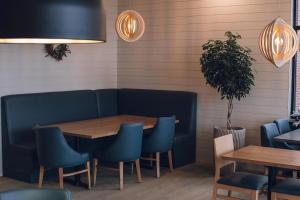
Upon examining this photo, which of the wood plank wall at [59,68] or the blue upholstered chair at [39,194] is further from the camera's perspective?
the wood plank wall at [59,68]

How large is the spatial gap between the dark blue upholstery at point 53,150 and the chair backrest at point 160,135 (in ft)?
3.68

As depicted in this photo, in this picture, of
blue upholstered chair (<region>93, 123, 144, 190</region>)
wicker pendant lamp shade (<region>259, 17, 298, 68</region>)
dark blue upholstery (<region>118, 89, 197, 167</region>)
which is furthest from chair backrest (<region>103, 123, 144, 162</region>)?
wicker pendant lamp shade (<region>259, 17, 298, 68</region>)

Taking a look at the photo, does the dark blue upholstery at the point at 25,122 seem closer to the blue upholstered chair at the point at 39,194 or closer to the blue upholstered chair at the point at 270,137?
the blue upholstered chair at the point at 270,137

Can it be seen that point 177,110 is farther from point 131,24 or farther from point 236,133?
point 131,24

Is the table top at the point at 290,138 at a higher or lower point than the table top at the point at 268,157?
higher

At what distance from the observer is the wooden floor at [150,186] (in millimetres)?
5324

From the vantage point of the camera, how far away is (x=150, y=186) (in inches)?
227

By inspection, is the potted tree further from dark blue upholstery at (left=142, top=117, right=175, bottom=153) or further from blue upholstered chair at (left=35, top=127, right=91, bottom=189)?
blue upholstered chair at (left=35, top=127, right=91, bottom=189)

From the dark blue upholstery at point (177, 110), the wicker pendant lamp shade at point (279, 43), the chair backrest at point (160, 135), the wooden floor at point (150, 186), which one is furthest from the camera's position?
the dark blue upholstery at point (177, 110)

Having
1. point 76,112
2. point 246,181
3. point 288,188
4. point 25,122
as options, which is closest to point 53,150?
point 25,122

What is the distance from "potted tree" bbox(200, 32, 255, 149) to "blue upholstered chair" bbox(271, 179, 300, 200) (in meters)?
2.16

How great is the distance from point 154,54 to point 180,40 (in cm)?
57

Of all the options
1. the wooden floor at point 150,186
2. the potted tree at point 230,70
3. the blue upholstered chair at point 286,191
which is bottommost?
the wooden floor at point 150,186

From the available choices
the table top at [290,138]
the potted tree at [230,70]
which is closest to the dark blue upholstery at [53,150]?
the potted tree at [230,70]
